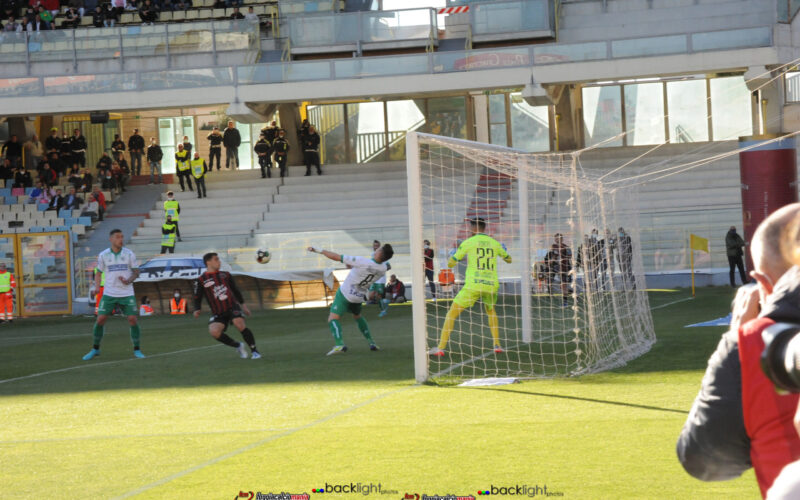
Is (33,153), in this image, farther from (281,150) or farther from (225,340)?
(225,340)

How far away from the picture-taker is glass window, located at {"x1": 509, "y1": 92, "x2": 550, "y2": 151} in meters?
40.8

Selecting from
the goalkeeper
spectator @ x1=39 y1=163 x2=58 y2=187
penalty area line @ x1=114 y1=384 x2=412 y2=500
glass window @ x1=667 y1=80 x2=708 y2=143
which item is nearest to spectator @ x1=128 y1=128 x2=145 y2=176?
spectator @ x1=39 y1=163 x2=58 y2=187

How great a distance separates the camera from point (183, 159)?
1401 inches

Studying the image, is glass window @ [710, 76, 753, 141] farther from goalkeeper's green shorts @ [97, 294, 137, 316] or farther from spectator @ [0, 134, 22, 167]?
goalkeeper's green shorts @ [97, 294, 137, 316]

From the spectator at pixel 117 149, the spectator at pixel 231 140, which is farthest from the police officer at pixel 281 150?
the spectator at pixel 117 149

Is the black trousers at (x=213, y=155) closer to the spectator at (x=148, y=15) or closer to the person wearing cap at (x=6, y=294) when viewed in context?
the spectator at (x=148, y=15)

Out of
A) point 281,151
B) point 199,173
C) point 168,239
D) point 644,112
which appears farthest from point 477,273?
point 644,112

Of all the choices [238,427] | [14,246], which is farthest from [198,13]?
[238,427]

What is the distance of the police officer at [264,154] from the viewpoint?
Answer: 3625 cm

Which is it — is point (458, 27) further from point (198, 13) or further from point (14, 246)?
point (14, 246)

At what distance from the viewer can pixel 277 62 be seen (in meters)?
32.4

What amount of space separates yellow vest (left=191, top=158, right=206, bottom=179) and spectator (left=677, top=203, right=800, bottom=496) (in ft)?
109

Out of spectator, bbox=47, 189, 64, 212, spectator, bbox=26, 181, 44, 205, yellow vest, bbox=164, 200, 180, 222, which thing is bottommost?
yellow vest, bbox=164, 200, 180, 222

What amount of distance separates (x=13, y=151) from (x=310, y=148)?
1085cm
